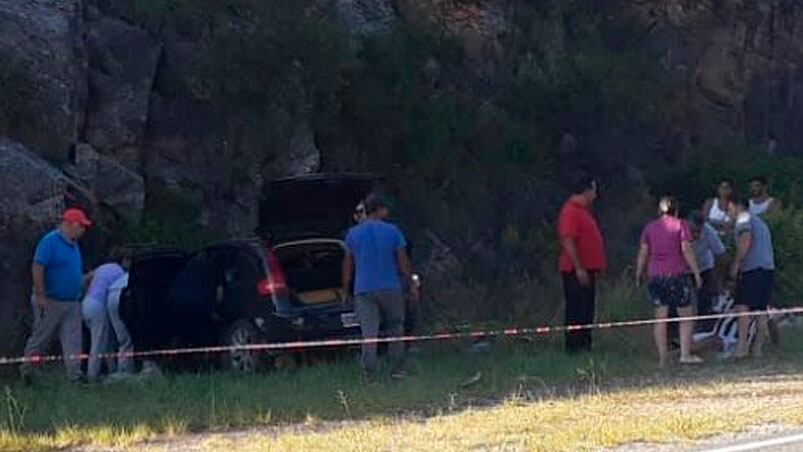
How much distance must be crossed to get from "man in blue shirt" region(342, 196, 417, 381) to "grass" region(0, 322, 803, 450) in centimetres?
30

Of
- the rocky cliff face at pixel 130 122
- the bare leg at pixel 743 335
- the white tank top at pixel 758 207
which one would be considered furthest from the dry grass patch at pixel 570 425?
the rocky cliff face at pixel 130 122

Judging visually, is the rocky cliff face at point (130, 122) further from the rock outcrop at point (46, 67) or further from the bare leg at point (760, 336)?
the bare leg at point (760, 336)

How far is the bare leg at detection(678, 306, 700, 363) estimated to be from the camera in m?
16.8

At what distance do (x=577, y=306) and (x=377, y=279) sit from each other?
8.64 feet

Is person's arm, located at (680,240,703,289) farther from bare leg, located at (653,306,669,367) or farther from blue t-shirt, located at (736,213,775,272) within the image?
blue t-shirt, located at (736,213,775,272)

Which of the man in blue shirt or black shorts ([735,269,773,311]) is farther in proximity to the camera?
black shorts ([735,269,773,311])

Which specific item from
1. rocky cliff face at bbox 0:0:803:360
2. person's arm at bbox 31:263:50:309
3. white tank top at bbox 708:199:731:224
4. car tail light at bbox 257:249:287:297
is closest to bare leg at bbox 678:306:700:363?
white tank top at bbox 708:199:731:224

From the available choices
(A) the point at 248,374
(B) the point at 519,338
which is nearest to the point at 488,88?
(B) the point at 519,338

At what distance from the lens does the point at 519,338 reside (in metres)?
18.6

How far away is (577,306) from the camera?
17.2m

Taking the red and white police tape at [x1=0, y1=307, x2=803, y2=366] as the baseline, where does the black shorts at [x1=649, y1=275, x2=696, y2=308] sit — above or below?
above

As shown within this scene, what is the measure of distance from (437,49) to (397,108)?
2.68 m

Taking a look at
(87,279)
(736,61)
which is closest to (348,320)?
(87,279)

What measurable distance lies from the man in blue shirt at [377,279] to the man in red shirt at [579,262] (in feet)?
6.50
